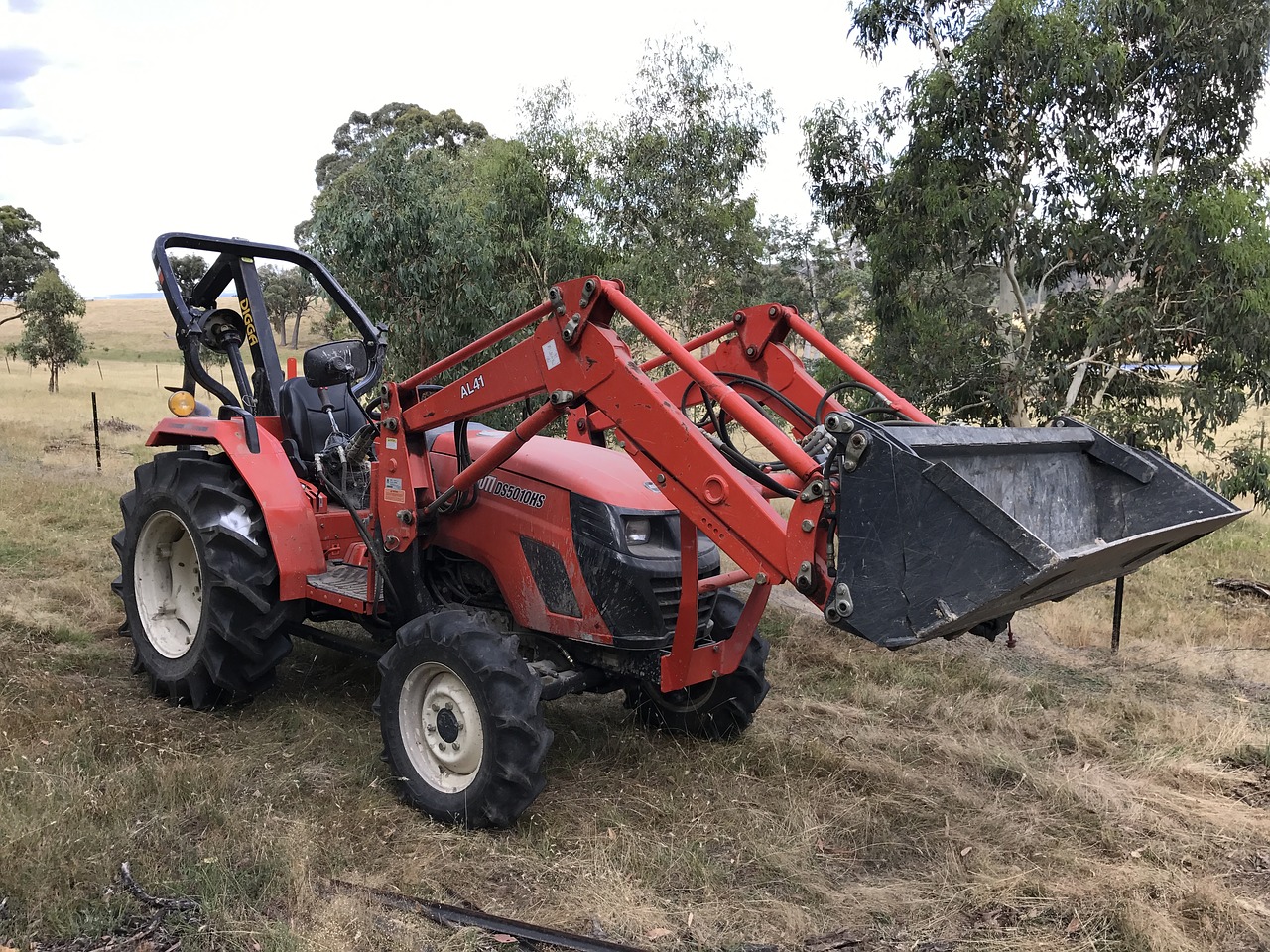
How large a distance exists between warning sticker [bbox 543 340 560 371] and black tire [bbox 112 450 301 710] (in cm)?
183

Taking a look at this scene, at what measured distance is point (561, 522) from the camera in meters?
4.40

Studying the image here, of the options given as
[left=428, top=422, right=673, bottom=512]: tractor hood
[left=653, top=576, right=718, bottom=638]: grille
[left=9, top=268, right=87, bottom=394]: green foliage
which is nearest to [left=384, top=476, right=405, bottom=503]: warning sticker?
[left=428, top=422, right=673, bottom=512]: tractor hood

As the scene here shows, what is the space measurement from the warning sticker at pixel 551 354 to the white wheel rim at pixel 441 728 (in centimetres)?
130

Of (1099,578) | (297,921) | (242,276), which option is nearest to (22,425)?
(242,276)

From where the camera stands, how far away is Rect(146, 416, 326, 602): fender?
4.93m

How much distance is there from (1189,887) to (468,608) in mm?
3113

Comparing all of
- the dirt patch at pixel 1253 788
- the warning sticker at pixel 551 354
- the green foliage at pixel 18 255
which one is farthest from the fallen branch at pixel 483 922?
the green foliage at pixel 18 255

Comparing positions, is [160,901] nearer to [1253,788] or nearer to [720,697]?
[720,697]

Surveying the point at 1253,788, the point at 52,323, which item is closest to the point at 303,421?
the point at 1253,788

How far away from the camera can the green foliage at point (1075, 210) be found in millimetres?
9188

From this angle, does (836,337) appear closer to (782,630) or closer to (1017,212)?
(1017,212)

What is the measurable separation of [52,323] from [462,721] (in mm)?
28795

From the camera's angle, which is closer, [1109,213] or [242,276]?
[242,276]

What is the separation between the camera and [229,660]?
16.5 ft
